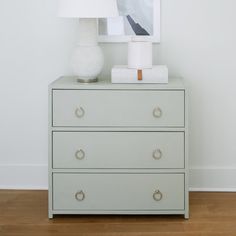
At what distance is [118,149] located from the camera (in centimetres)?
292

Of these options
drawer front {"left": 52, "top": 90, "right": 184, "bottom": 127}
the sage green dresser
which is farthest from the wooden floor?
drawer front {"left": 52, "top": 90, "right": 184, "bottom": 127}

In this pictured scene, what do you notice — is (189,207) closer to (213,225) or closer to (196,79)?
(213,225)

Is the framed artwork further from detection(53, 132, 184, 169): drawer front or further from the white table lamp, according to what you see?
detection(53, 132, 184, 169): drawer front

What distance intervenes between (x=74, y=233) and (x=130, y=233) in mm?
284

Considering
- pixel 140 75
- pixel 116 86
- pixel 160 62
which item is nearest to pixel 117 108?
pixel 116 86

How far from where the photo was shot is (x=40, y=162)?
3.48 m

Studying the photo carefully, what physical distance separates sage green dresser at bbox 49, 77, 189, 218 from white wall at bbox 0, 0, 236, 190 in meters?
0.46

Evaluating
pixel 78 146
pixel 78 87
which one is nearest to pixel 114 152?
pixel 78 146

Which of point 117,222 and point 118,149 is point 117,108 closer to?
point 118,149

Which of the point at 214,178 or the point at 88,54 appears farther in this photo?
the point at 214,178

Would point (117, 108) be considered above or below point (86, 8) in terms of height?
below

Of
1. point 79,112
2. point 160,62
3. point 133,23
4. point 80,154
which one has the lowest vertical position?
point 80,154

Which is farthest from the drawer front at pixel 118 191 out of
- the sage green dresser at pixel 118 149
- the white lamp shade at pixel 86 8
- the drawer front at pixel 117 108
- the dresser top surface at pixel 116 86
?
the white lamp shade at pixel 86 8

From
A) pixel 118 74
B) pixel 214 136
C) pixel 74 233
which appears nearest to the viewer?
pixel 74 233
